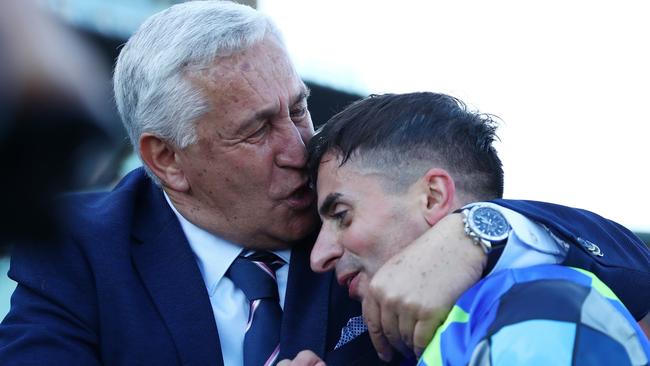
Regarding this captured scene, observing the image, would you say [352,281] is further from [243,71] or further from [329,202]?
[243,71]

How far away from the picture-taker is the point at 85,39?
331 mm

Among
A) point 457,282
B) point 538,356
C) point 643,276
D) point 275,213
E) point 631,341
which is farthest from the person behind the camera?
point 275,213

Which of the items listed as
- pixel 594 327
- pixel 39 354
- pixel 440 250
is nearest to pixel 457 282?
pixel 440 250

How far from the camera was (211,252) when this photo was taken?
7.96ft

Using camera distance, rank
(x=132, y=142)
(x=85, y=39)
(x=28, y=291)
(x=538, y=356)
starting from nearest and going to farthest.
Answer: (x=85, y=39) < (x=538, y=356) < (x=28, y=291) < (x=132, y=142)

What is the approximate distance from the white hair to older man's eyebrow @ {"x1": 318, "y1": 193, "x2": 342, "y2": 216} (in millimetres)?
573

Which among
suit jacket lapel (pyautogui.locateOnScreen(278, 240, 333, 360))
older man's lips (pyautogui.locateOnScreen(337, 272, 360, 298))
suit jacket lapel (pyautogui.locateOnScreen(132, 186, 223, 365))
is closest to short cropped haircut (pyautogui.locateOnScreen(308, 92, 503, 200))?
older man's lips (pyautogui.locateOnScreen(337, 272, 360, 298))

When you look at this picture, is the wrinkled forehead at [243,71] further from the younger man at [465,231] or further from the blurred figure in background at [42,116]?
the blurred figure in background at [42,116]

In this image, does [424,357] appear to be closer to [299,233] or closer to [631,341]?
[631,341]

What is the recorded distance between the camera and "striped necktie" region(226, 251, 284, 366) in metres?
2.19

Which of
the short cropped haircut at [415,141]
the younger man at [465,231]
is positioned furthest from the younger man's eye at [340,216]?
the short cropped haircut at [415,141]

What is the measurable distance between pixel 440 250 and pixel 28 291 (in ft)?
3.86

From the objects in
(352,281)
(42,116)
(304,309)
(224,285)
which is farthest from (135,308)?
(42,116)

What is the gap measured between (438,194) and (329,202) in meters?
0.27
